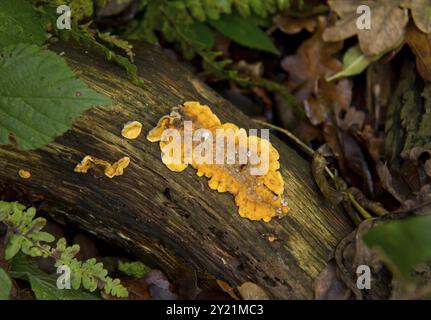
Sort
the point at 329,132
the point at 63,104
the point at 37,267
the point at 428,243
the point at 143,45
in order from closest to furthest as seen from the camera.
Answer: the point at 428,243
the point at 63,104
the point at 37,267
the point at 143,45
the point at 329,132

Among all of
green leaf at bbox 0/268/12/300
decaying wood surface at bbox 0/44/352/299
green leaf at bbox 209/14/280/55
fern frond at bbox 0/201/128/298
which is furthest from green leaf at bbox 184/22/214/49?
green leaf at bbox 0/268/12/300

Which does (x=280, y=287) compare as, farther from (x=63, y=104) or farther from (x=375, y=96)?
(x=375, y=96)

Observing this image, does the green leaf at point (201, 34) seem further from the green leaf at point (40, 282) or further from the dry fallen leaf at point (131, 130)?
the green leaf at point (40, 282)

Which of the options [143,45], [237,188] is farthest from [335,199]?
[143,45]

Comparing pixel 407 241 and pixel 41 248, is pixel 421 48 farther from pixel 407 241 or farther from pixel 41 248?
pixel 41 248

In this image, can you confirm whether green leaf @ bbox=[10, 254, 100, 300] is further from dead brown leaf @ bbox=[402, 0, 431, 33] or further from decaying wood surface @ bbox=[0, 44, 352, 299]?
dead brown leaf @ bbox=[402, 0, 431, 33]

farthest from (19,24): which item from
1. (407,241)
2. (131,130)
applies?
(407,241)

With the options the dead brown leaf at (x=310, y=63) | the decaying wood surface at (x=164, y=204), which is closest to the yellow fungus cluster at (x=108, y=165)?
the decaying wood surface at (x=164, y=204)
